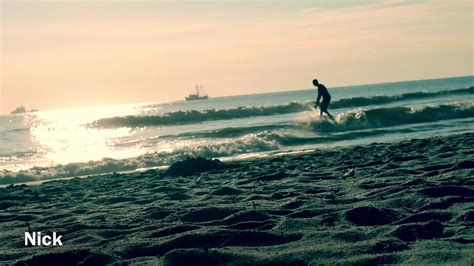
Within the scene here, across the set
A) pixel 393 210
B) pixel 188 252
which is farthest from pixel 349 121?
pixel 188 252

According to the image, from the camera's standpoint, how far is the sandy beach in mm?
3834

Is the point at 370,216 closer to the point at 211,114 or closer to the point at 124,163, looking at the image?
the point at 124,163

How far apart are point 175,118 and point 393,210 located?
104 feet

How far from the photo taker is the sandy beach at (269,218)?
383 centimetres

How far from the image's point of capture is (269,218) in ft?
16.5

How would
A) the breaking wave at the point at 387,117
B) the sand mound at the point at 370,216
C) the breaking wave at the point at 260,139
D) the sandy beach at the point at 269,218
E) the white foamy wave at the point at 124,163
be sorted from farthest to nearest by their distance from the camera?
the breaking wave at the point at 387,117
the breaking wave at the point at 260,139
the white foamy wave at the point at 124,163
the sand mound at the point at 370,216
the sandy beach at the point at 269,218

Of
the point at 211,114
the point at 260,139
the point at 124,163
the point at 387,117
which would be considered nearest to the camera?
the point at 124,163

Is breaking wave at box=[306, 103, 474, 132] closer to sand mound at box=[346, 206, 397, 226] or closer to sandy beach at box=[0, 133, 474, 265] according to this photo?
sandy beach at box=[0, 133, 474, 265]

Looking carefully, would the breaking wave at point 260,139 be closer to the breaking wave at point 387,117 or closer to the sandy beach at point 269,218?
the breaking wave at point 387,117

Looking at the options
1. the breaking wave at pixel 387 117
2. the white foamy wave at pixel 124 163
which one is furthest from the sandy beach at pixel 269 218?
the breaking wave at pixel 387 117

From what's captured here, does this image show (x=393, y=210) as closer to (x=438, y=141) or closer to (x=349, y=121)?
(x=438, y=141)

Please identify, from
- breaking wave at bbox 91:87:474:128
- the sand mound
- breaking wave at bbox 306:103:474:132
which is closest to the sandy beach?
the sand mound

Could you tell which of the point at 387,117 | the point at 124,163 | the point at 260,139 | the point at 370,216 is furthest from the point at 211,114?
the point at 370,216

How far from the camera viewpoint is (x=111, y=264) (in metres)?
3.85
